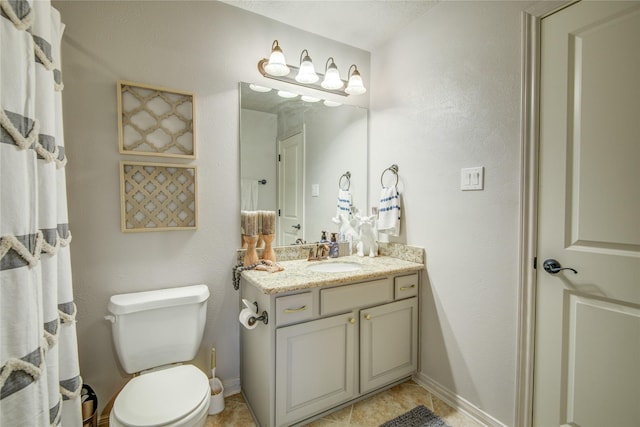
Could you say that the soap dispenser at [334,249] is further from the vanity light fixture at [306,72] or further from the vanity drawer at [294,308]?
the vanity light fixture at [306,72]

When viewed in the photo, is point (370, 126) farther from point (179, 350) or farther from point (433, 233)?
point (179, 350)

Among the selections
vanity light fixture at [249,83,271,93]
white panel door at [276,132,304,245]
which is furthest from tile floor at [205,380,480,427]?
vanity light fixture at [249,83,271,93]

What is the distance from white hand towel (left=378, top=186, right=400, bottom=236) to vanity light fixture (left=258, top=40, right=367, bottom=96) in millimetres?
769

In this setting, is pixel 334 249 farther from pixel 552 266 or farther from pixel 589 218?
pixel 589 218

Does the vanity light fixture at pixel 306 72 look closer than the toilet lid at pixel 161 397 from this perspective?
No

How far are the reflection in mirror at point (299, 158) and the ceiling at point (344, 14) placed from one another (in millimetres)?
479

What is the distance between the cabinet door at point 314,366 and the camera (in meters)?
1.46

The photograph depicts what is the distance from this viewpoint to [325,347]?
1579mm

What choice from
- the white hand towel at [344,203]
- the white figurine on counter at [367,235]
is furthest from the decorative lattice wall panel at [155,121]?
the white figurine on counter at [367,235]

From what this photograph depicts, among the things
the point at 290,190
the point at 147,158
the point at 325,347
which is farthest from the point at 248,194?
the point at 325,347

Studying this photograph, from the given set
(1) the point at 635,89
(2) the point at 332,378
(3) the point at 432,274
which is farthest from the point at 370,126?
(2) the point at 332,378

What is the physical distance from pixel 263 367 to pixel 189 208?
976 mm

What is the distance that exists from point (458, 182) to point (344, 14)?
1.30m

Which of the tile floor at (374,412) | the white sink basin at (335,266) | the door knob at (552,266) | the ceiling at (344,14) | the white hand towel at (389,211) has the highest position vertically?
the ceiling at (344,14)
